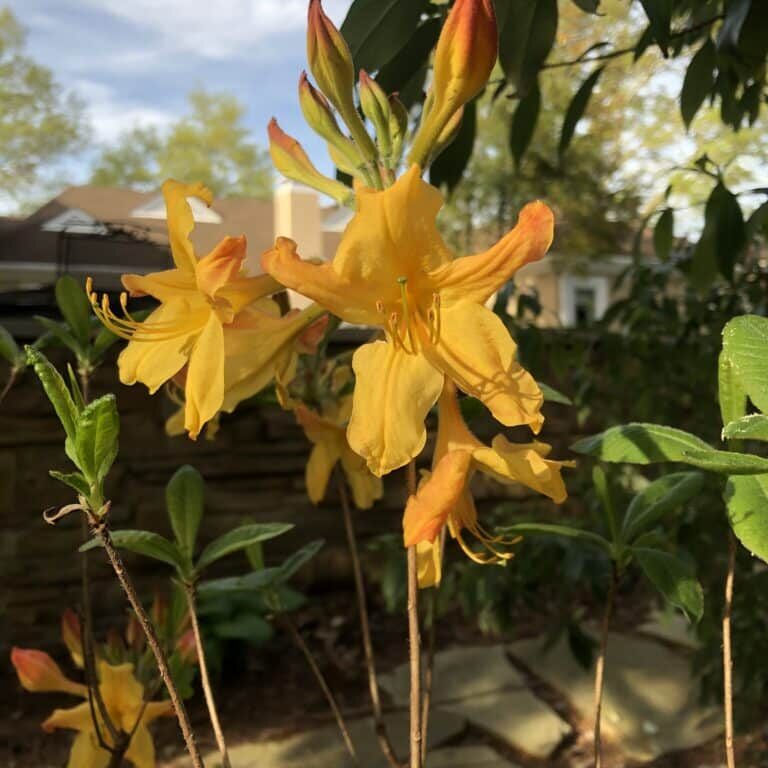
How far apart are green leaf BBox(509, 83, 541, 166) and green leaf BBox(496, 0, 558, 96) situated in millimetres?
314

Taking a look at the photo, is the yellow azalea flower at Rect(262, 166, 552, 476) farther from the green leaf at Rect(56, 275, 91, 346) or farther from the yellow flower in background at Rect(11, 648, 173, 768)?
the yellow flower in background at Rect(11, 648, 173, 768)

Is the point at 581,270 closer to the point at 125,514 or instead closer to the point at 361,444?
the point at 125,514

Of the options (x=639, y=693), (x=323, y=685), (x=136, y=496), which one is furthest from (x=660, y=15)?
(x=136, y=496)

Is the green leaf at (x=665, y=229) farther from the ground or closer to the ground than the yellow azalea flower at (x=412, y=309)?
farther from the ground

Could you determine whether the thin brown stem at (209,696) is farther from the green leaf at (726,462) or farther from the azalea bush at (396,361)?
the green leaf at (726,462)

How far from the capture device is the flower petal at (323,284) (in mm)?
527

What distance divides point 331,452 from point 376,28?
22.6 inches

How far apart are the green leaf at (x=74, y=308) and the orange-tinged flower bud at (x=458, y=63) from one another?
533 millimetres

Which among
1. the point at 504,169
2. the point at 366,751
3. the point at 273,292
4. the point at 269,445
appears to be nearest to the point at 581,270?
the point at 504,169

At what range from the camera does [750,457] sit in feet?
1.63

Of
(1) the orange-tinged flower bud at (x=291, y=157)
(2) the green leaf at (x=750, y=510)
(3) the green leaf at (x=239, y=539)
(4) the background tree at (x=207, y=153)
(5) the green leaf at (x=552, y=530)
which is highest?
(4) the background tree at (x=207, y=153)

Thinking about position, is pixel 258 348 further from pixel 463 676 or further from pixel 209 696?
pixel 463 676

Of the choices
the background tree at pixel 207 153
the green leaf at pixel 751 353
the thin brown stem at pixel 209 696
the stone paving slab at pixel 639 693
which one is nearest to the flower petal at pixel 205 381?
the thin brown stem at pixel 209 696

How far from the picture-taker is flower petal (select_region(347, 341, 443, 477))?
1.79 feet
